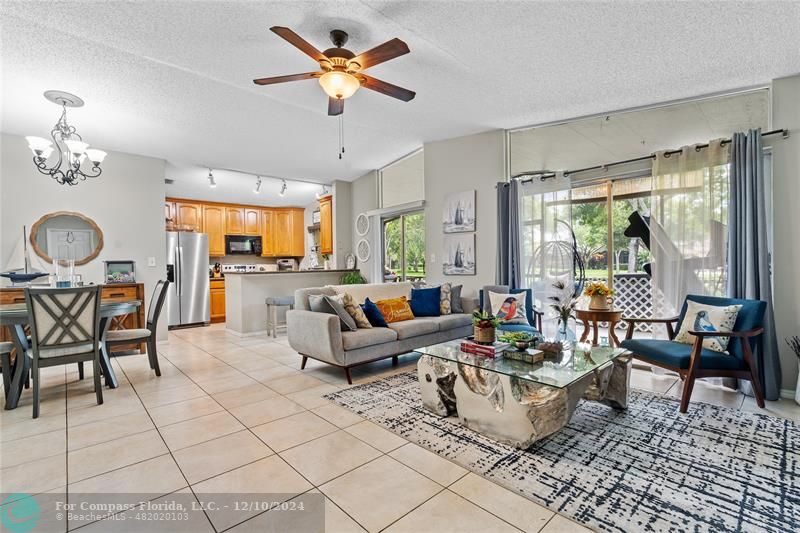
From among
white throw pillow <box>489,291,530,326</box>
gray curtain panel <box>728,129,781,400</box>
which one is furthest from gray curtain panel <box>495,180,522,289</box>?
gray curtain panel <box>728,129,781,400</box>

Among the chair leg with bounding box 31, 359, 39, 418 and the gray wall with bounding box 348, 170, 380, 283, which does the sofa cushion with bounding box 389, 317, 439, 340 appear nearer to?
the gray wall with bounding box 348, 170, 380, 283

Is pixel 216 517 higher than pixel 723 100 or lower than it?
lower

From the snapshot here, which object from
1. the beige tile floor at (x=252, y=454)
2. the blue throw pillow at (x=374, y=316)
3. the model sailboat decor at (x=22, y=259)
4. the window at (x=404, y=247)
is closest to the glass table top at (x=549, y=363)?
the beige tile floor at (x=252, y=454)

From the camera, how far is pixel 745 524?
1560 mm

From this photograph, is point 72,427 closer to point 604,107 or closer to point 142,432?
point 142,432

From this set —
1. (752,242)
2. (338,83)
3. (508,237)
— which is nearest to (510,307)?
(508,237)

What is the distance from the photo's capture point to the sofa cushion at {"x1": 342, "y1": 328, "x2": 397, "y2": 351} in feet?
11.3

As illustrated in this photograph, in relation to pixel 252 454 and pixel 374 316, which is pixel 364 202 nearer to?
pixel 374 316

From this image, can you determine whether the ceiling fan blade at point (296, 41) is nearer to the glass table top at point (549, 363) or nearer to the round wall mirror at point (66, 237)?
the glass table top at point (549, 363)

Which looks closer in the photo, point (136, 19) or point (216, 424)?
point (136, 19)

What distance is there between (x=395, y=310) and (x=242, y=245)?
5.43 meters

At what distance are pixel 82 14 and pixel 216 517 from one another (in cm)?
306

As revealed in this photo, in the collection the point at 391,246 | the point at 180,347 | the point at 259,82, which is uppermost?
the point at 259,82

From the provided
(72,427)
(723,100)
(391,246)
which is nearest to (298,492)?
(72,427)
